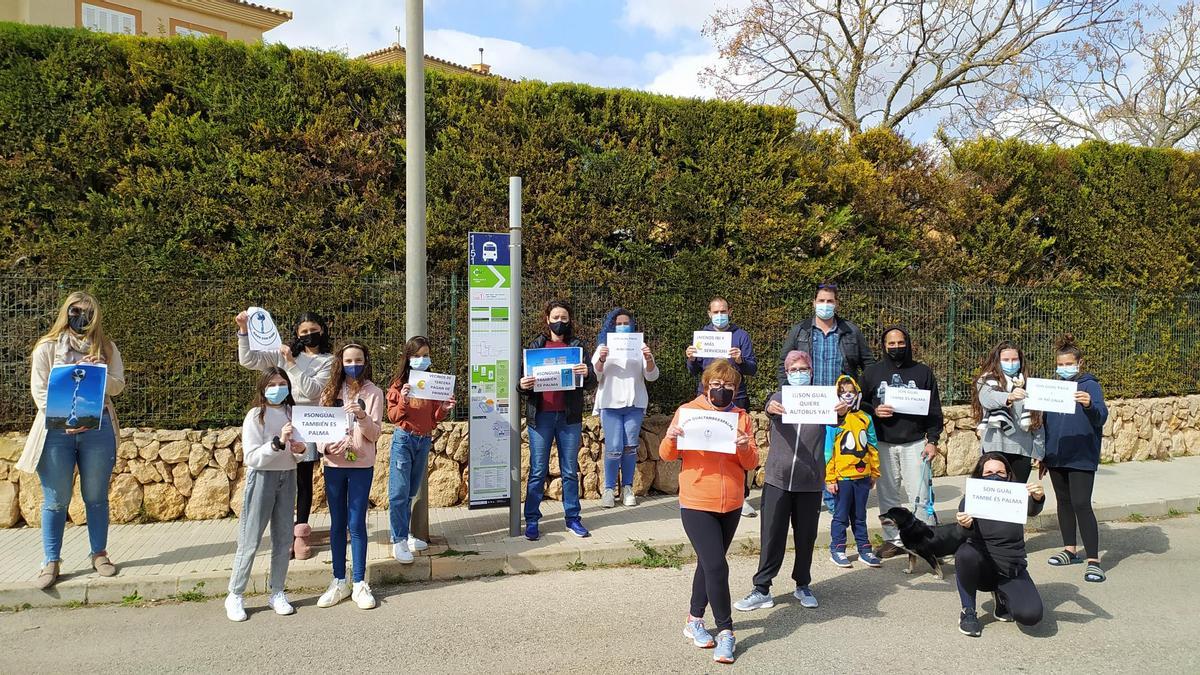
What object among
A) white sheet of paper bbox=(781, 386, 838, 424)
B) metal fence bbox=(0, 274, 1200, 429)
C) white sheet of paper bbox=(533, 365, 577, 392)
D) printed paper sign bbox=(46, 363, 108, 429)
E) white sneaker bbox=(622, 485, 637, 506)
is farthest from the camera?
white sneaker bbox=(622, 485, 637, 506)

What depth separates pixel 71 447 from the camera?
19.8 ft

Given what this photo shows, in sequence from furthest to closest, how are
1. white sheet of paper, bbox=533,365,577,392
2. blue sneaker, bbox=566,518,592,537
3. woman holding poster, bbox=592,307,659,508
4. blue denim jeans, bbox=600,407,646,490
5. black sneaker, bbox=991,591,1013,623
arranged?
1. blue denim jeans, bbox=600,407,646,490
2. woman holding poster, bbox=592,307,659,508
3. blue sneaker, bbox=566,518,592,537
4. white sheet of paper, bbox=533,365,577,392
5. black sneaker, bbox=991,591,1013,623

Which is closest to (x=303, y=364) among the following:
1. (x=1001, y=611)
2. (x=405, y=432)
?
(x=405, y=432)

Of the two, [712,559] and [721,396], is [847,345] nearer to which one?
[721,396]

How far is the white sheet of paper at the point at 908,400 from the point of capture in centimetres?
673

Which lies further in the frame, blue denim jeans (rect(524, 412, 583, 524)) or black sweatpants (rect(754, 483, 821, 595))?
blue denim jeans (rect(524, 412, 583, 524))

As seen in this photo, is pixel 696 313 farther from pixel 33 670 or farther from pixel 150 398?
pixel 33 670

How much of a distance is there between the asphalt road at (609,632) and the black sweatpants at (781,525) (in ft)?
1.00

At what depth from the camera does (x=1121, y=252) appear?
40.5 ft

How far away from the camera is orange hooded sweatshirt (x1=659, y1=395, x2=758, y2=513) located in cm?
489

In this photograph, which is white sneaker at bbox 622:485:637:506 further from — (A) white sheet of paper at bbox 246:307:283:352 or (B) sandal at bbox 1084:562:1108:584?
(B) sandal at bbox 1084:562:1108:584

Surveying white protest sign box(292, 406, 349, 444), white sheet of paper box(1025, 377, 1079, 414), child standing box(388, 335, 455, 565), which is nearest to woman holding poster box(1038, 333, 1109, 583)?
white sheet of paper box(1025, 377, 1079, 414)

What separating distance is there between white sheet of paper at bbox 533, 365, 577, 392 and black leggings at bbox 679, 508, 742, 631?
2.34m

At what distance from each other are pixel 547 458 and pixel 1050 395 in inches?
164
